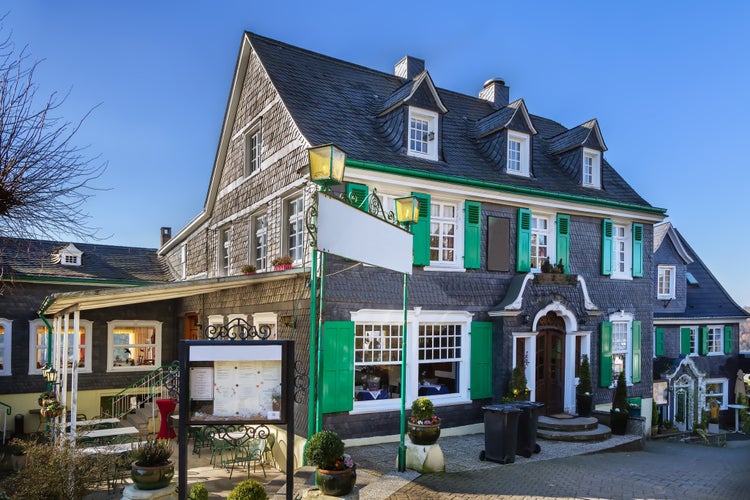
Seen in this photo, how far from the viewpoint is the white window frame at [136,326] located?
18906 millimetres

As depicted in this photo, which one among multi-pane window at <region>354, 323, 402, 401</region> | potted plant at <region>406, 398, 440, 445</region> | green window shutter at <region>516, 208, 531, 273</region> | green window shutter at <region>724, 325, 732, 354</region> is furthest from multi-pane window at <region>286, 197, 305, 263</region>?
green window shutter at <region>724, 325, 732, 354</region>

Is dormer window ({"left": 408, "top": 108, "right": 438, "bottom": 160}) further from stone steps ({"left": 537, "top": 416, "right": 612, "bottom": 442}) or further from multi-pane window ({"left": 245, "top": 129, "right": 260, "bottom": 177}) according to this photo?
stone steps ({"left": 537, "top": 416, "right": 612, "bottom": 442})

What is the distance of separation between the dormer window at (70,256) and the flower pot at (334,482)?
16.5 metres

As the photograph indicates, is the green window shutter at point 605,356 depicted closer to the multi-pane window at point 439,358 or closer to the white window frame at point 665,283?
the multi-pane window at point 439,358

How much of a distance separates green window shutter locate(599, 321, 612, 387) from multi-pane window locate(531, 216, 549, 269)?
2530 mm

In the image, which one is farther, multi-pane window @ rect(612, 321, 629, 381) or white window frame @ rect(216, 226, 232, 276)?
white window frame @ rect(216, 226, 232, 276)

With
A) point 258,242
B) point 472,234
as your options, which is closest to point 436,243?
point 472,234

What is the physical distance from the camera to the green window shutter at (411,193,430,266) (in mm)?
12430

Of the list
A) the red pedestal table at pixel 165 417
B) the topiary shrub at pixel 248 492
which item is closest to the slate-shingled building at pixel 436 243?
the red pedestal table at pixel 165 417

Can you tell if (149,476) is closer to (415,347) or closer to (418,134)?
(415,347)

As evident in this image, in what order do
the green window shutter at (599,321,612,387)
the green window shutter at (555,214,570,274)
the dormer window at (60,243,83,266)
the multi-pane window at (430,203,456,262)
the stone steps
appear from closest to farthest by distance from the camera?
the stone steps, the multi-pane window at (430,203,456,262), the green window shutter at (555,214,570,274), the green window shutter at (599,321,612,387), the dormer window at (60,243,83,266)

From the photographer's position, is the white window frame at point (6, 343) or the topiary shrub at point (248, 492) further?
the white window frame at point (6, 343)

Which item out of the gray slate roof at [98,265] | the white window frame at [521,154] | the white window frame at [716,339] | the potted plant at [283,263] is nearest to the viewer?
the potted plant at [283,263]

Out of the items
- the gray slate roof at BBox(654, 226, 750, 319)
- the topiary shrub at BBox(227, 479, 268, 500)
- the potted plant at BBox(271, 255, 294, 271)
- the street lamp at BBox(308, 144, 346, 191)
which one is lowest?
the topiary shrub at BBox(227, 479, 268, 500)
